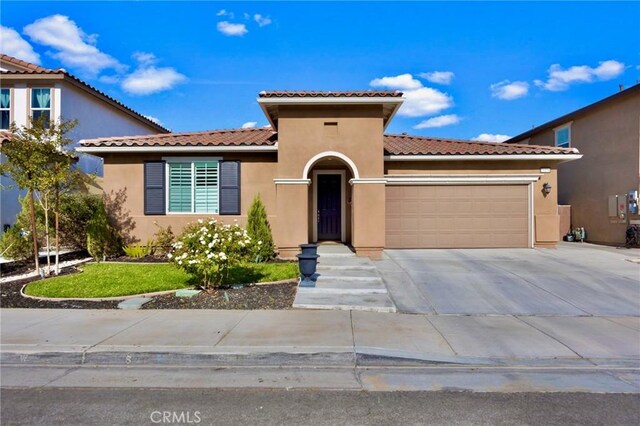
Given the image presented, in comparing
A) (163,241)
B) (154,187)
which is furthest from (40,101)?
(163,241)

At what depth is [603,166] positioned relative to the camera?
16156 mm

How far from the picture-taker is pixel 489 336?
5.99 metres

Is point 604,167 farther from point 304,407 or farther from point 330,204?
point 304,407

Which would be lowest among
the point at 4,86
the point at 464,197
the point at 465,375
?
the point at 465,375

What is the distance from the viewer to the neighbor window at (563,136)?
60.2 ft

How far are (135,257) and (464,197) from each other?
10.6 metres

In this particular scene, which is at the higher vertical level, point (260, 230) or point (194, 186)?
point (194, 186)

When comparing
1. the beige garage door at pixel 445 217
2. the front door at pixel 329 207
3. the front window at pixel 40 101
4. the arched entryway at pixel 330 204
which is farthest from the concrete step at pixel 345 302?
the front window at pixel 40 101

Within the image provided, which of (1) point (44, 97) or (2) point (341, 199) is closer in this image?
(2) point (341, 199)

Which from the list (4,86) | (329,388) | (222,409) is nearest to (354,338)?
(329,388)

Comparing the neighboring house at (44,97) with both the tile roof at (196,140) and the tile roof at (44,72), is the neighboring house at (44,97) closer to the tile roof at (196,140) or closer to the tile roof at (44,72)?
the tile roof at (44,72)

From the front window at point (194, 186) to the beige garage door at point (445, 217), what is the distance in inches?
223

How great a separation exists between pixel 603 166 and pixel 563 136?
316cm

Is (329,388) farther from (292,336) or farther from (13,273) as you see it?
(13,273)
